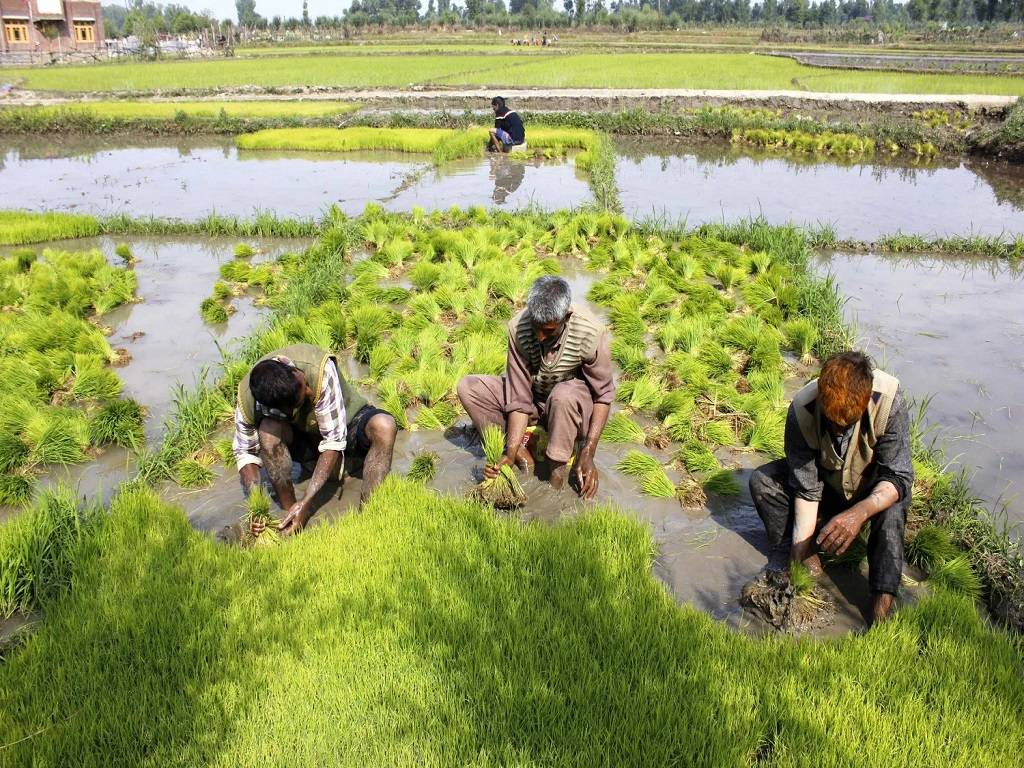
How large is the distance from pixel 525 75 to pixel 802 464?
2639 centimetres

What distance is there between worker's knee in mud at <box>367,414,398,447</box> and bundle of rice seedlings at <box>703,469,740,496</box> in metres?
1.75

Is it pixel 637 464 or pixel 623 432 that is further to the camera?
pixel 623 432

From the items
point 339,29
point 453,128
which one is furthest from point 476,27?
point 453,128

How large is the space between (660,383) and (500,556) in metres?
2.30

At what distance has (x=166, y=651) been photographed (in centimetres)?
257

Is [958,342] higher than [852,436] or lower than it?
lower

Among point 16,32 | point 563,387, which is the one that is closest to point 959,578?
point 563,387

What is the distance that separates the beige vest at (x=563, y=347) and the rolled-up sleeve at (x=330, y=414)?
3.15ft

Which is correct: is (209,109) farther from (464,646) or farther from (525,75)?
(464,646)

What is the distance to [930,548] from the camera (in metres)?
3.23

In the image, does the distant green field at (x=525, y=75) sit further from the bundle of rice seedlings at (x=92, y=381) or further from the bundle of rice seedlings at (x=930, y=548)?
the bundle of rice seedlings at (x=930, y=548)

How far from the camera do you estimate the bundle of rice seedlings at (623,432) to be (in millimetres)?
4332

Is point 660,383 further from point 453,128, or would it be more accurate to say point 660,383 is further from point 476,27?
point 476,27

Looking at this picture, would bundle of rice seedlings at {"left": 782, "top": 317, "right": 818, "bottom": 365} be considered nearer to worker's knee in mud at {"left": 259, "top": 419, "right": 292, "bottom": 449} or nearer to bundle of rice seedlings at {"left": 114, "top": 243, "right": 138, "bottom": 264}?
worker's knee in mud at {"left": 259, "top": 419, "right": 292, "bottom": 449}
